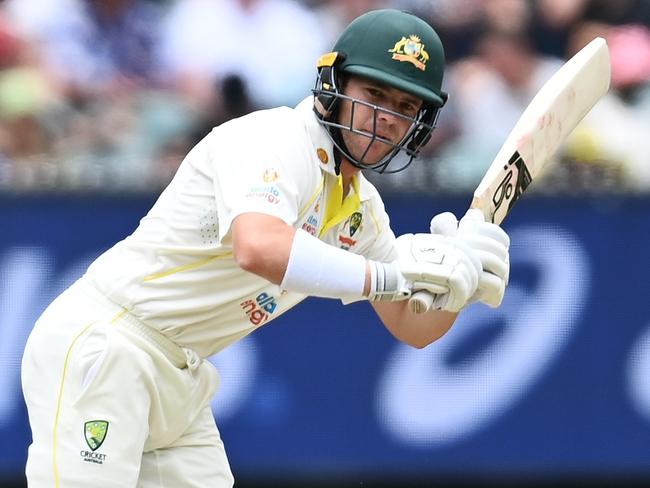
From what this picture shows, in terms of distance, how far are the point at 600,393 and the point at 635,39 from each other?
1489mm

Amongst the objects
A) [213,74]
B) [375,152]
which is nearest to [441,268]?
[375,152]

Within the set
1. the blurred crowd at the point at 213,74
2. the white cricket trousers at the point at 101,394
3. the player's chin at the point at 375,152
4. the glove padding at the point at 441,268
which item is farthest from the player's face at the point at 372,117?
the blurred crowd at the point at 213,74

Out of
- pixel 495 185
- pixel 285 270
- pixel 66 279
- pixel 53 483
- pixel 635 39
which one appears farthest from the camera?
pixel 635 39

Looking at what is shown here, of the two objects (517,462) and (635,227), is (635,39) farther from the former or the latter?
(517,462)

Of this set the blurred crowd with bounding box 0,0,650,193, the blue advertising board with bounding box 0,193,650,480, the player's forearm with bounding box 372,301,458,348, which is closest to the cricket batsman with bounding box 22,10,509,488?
the player's forearm with bounding box 372,301,458,348

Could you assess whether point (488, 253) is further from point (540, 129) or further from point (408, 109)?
point (540, 129)

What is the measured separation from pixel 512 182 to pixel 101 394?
1228 mm

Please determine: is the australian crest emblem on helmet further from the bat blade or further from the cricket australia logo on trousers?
the cricket australia logo on trousers

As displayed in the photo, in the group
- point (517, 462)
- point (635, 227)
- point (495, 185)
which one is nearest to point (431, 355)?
point (517, 462)

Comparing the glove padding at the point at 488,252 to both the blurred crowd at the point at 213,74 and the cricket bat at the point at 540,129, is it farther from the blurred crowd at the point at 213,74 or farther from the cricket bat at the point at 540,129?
the blurred crowd at the point at 213,74

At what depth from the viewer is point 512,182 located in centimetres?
377

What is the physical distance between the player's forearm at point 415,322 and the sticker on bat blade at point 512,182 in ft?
1.15

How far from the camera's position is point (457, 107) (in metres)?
5.75

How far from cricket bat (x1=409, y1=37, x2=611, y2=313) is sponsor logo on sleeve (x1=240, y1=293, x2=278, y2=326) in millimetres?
579
